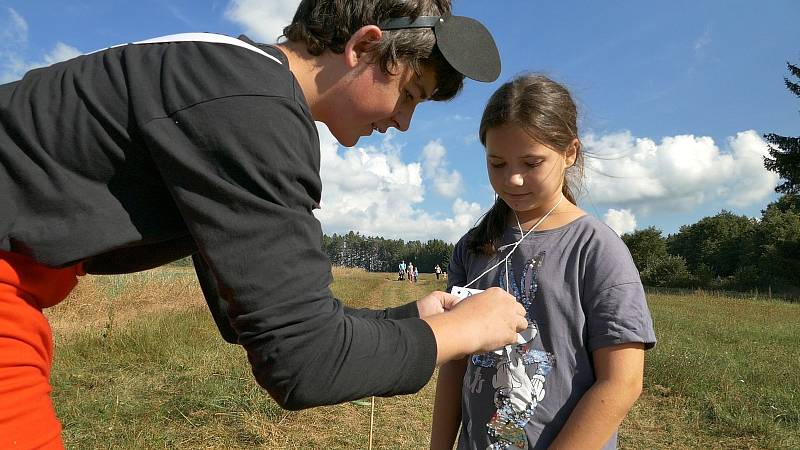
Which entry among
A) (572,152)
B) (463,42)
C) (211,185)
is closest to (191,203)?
(211,185)

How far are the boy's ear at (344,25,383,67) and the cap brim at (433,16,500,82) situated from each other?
0.58ft

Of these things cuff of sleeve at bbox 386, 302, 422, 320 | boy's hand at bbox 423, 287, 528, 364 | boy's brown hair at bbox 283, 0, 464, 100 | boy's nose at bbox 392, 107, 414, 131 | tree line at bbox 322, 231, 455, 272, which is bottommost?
tree line at bbox 322, 231, 455, 272

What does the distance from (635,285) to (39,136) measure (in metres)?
1.70

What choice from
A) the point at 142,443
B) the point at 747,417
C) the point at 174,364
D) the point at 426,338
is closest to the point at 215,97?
the point at 426,338

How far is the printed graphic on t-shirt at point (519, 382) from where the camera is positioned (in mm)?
1908

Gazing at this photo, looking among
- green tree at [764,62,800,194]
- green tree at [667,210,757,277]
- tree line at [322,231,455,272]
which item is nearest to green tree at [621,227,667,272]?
green tree at [667,210,757,277]

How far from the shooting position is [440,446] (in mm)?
2252

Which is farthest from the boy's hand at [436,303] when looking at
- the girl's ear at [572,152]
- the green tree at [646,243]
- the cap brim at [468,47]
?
the green tree at [646,243]

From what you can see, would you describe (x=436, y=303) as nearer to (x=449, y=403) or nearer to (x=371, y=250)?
(x=449, y=403)

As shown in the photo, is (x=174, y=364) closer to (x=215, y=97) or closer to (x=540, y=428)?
(x=540, y=428)

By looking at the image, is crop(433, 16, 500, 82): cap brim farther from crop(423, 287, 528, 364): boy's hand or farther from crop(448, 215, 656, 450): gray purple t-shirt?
crop(448, 215, 656, 450): gray purple t-shirt

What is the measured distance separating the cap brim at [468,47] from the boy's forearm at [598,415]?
3.39 feet

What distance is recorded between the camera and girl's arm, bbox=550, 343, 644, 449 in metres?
1.75

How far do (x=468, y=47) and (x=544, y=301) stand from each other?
3.09ft
